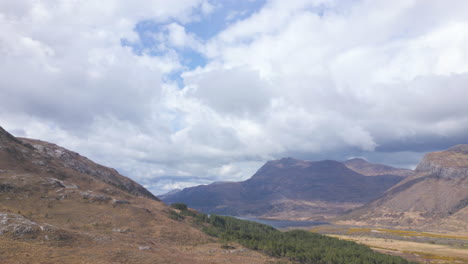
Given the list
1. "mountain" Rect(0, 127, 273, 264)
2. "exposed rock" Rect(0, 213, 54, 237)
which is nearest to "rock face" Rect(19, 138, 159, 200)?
"mountain" Rect(0, 127, 273, 264)

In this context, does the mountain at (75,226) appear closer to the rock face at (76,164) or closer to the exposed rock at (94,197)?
the exposed rock at (94,197)

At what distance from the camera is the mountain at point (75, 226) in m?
45.0

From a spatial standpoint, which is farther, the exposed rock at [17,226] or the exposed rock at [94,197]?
the exposed rock at [94,197]

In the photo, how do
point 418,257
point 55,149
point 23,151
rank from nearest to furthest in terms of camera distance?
point 23,151 < point 418,257 < point 55,149

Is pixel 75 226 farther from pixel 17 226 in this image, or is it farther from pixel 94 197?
pixel 94 197

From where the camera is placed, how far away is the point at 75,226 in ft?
215

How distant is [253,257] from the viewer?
72312 millimetres

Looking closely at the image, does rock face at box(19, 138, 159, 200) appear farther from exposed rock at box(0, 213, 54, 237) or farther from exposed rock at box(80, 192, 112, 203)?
exposed rock at box(0, 213, 54, 237)

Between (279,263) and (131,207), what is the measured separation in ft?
163

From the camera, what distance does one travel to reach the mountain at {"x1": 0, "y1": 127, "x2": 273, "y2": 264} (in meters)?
45.0

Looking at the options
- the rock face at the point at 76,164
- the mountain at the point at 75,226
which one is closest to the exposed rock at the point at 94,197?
the mountain at the point at 75,226

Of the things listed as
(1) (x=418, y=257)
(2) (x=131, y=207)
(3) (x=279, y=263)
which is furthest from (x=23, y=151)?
(1) (x=418, y=257)

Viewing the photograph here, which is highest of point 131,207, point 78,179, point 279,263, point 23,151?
point 23,151

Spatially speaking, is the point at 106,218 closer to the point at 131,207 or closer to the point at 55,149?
the point at 131,207
